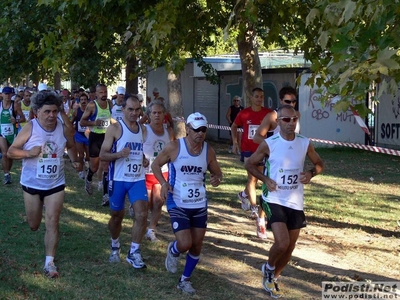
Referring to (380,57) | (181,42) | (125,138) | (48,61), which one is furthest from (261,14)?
(380,57)

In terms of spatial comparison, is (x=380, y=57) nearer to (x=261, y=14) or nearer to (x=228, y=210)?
(x=228, y=210)

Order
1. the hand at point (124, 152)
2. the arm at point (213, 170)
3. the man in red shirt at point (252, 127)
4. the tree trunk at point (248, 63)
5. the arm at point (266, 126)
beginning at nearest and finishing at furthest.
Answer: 1. the arm at point (213, 170)
2. the hand at point (124, 152)
3. the arm at point (266, 126)
4. the man in red shirt at point (252, 127)
5. the tree trunk at point (248, 63)

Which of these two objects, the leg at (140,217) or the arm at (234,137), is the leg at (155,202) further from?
the arm at (234,137)

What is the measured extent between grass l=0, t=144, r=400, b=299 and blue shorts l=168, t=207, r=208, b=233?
668 mm

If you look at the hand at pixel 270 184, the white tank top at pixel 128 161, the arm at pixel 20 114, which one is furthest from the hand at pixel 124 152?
the arm at pixel 20 114

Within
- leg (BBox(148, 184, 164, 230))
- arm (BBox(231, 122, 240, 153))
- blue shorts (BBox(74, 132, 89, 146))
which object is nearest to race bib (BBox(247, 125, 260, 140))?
arm (BBox(231, 122, 240, 153))

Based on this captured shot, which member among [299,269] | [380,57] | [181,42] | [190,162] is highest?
[181,42]

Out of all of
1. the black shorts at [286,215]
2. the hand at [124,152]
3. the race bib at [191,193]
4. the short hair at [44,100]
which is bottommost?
the black shorts at [286,215]

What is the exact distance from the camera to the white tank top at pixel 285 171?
22.3 feet

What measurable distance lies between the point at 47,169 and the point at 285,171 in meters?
2.50

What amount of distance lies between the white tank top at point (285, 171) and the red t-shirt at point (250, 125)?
3.46m

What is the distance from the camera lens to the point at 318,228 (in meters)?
10.1

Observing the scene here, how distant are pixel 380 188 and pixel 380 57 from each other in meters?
10.4

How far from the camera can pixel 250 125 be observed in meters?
10.5
